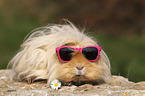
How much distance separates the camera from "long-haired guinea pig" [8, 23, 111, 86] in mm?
2959

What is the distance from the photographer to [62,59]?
119 inches

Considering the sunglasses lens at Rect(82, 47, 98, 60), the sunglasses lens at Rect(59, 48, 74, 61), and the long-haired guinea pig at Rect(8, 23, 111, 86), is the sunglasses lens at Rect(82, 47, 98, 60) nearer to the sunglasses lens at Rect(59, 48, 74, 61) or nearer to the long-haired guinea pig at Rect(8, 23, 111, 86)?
the long-haired guinea pig at Rect(8, 23, 111, 86)

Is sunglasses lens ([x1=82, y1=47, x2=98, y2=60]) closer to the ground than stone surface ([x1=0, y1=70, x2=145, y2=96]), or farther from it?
farther from it

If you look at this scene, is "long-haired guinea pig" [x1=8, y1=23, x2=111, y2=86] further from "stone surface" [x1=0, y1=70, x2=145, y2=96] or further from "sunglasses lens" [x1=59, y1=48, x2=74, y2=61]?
"stone surface" [x1=0, y1=70, x2=145, y2=96]

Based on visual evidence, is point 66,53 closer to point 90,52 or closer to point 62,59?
point 62,59

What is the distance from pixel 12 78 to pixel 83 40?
1.13 meters

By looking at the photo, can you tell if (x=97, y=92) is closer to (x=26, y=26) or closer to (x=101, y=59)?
(x=101, y=59)

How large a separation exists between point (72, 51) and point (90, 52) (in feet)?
0.73

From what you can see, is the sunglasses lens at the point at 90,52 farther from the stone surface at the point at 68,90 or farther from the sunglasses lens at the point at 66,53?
the stone surface at the point at 68,90

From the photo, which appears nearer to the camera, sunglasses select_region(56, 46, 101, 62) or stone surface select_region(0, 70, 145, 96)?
stone surface select_region(0, 70, 145, 96)

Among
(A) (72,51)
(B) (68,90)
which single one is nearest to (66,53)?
(A) (72,51)

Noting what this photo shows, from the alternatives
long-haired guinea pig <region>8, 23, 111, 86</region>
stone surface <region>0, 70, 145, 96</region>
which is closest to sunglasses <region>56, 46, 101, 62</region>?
long-haired guinea pig <region>8, 23, 111, 86</region>

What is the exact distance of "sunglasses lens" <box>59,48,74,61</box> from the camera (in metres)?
3.00

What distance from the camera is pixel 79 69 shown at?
289 centimetres
